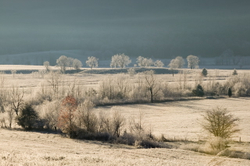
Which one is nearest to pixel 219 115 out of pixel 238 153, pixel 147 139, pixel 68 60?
pixel 238 153

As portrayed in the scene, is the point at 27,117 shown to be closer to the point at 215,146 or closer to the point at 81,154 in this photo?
the point at 81,154

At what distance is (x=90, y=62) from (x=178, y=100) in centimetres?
9746

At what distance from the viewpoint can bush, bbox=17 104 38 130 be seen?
49.1 metres

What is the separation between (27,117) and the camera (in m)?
→ 49.2

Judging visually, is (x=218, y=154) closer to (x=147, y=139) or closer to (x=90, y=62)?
(x=147, y=139)

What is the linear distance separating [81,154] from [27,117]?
2205 cm

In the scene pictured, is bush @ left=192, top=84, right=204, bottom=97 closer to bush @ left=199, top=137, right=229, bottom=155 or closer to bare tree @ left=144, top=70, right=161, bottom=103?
bare tree @ left=144, top=70, right=161, bottom=103

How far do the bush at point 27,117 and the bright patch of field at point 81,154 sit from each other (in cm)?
680

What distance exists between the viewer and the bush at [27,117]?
49125 mm

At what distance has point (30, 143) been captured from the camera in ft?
119

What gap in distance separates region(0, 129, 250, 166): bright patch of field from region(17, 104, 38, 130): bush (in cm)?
680

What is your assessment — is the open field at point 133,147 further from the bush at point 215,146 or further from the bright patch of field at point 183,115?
the bush at point 215,146

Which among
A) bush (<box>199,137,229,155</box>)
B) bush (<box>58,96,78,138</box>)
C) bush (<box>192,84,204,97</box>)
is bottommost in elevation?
bush (<box>199,137,229,155</box>)

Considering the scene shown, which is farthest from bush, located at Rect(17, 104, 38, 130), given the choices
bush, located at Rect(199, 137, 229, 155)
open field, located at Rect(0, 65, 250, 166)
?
bush, located at Rect(199, 137, 229, 155)
